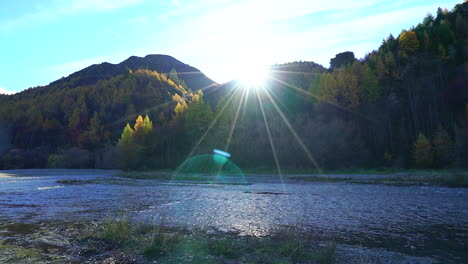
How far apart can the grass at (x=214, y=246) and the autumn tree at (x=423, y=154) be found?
45.6 metres

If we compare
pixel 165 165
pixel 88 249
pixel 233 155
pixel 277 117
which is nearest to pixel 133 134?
pixel 165 165

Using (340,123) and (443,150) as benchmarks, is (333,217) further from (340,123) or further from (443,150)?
(340,123)

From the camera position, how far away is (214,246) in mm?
8844

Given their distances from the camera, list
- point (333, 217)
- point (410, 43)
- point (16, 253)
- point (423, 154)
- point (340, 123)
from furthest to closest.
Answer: point (410, 43)
point (340, 123)
point (423, 154)
point (333, 217)
point (16, 253)

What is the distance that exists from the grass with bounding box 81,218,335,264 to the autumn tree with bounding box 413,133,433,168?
45604 mm

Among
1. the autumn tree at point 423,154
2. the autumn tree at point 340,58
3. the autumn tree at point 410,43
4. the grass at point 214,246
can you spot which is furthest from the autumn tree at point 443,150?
the autumn tree at point 340,58

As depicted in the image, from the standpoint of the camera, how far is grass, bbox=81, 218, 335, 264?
8.02 meters

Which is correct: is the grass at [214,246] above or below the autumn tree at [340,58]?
below

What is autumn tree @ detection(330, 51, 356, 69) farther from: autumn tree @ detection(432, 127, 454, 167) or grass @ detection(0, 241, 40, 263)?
grass @ detection(0, 241, 40, 263)

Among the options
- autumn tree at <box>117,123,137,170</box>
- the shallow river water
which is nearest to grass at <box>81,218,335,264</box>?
the shallow river water

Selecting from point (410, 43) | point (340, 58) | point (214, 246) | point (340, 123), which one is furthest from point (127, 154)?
point (340, 58)

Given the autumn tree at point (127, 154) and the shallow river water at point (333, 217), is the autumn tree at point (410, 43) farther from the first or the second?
the shallow river water at point (333, 217)

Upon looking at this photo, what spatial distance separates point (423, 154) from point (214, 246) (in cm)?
4942

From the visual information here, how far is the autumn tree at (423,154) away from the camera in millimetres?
47781
